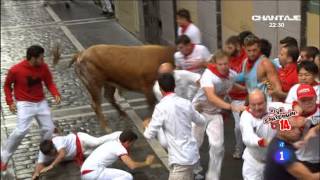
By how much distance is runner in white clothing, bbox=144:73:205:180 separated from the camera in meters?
6.33

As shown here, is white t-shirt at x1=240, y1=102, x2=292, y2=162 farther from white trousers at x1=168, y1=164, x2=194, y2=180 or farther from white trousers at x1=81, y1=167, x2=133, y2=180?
white trousers at x1=81, y1=167, x2=133, y2=180

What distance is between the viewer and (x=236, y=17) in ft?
Result: 38.9

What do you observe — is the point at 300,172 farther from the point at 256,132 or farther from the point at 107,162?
the point at 107,162

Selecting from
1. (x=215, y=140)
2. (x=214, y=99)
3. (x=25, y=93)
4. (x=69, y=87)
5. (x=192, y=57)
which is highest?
(x=192, y=57)

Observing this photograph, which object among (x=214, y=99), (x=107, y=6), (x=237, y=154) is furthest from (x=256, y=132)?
(x=107, y=6)

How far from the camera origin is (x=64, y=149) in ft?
28.2

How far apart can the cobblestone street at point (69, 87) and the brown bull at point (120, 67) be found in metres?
0.69

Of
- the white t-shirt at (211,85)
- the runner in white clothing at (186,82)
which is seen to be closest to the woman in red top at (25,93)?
the runner in white clothing at (186,82)

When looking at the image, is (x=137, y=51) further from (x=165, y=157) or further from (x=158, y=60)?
(x=165, y=157)

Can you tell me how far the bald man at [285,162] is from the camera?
4410 millimetres

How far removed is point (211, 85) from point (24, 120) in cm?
312

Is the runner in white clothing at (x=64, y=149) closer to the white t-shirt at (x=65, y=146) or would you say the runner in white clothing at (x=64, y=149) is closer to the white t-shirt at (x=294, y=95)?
the white t-shirt at (x=65, y=146)

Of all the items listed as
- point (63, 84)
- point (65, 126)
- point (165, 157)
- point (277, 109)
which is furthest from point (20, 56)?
point (277, 109)

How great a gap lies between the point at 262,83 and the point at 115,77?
374cm
